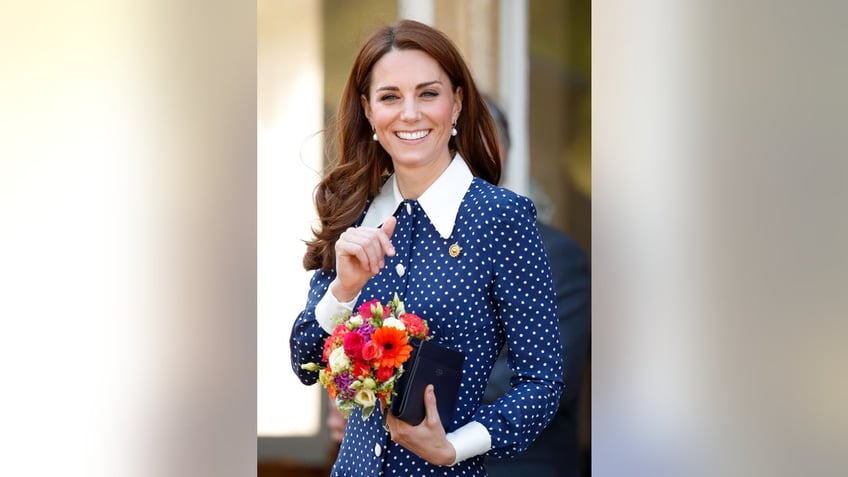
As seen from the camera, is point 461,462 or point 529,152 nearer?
point 461,462

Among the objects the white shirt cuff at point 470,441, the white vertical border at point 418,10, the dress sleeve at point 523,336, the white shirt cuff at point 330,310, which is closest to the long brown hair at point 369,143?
the white shirt cuff at point 330,310

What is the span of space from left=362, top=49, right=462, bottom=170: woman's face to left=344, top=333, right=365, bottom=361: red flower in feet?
1.64

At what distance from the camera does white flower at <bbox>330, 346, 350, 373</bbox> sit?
1.96 m

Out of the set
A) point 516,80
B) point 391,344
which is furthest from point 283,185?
point 391,344

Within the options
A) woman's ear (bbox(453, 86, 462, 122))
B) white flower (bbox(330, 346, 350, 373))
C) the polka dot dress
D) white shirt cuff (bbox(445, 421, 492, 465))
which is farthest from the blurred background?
white flower (bbox(330, 346, 350, 373))

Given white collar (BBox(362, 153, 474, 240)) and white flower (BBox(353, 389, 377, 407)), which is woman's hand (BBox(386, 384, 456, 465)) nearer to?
white flower (BBox(353, 389, 377, 407))

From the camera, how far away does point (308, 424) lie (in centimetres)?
304

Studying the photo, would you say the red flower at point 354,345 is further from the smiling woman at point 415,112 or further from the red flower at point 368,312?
the smiling woman at point 415,112

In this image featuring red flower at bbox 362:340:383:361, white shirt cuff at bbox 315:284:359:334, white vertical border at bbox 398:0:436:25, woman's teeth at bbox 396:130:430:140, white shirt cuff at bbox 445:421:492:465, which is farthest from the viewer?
white vertical border at bbox 398:0:436:25
